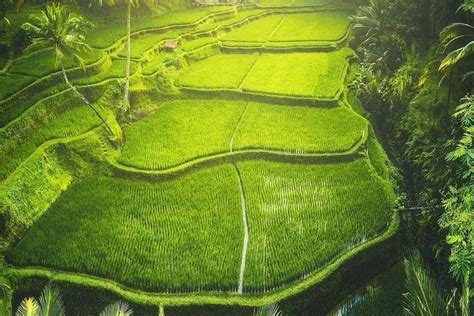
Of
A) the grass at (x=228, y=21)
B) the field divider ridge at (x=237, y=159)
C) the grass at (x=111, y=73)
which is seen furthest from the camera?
the grass at (x=228, y=21)

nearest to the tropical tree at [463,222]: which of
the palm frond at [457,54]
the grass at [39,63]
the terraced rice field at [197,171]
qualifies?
the palm frond at [457,54]

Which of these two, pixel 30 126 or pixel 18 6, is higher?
pixel 18 6

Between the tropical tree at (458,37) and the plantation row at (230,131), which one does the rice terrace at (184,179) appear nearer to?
the plantation row at (230,131)

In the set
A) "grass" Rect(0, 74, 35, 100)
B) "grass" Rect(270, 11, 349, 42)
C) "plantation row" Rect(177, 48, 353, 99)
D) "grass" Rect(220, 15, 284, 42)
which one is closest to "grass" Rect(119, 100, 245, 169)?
"plantation row" Rect(177, 48, 353, 99)

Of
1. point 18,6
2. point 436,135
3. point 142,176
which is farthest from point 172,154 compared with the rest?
point 18,6

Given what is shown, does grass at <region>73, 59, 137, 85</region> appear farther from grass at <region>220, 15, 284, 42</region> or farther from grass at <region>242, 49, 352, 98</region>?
grass at <region>220, 15, 284, 42</region>

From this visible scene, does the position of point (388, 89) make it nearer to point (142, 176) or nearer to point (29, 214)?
point (142, 176)

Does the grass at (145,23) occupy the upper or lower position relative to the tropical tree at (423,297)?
upper
